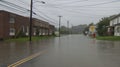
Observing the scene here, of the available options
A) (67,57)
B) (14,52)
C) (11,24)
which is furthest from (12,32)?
(67,57)

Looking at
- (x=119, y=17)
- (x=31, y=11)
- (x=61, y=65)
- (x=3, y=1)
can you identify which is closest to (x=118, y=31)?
(x=119, y=17)

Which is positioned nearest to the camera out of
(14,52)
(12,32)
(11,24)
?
(14,52)

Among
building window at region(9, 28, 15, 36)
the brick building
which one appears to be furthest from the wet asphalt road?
building window at region(9, 28, 15, 36)

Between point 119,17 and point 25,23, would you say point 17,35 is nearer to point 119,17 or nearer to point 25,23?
point 25,23

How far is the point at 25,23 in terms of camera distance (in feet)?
226

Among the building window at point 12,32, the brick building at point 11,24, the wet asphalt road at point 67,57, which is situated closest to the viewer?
the wet asphalt road at point 67,57

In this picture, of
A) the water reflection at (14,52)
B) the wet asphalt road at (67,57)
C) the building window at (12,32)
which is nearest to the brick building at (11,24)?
the building window at (12,32)

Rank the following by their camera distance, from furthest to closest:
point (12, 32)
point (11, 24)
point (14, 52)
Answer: point (12, 32) → point (11, 24) → point (14, 52)

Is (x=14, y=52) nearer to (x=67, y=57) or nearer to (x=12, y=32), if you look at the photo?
(x=67, y=57)

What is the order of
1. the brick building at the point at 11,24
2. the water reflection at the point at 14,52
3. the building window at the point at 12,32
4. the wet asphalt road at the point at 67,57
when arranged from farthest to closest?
the building window at the point at 12,32 < the brick building at the point at 11,24 < the water reflection at the point at 14,52 < the wet asphalt road at the point at 67,57

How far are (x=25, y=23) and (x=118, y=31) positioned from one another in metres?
26.1

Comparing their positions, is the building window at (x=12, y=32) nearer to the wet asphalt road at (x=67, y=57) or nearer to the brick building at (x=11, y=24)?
the brick building at (x=11, y=24)

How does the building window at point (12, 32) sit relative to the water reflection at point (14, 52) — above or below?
above

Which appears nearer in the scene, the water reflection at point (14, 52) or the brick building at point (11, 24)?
the water reflection at point (14, 52)
